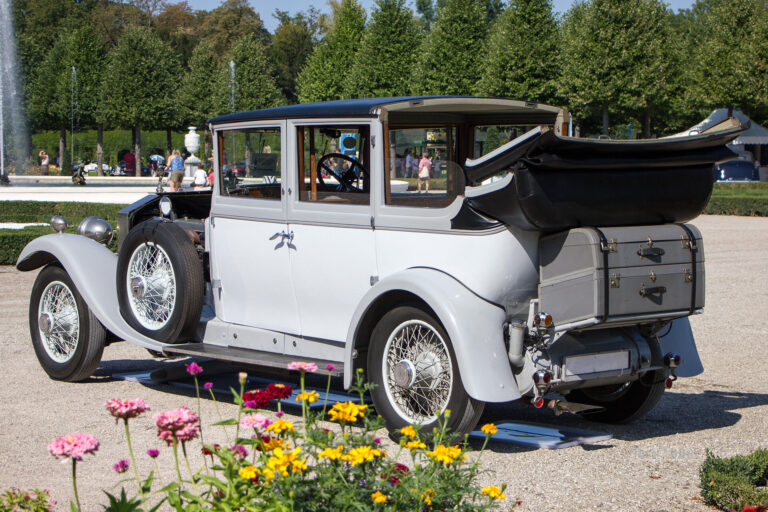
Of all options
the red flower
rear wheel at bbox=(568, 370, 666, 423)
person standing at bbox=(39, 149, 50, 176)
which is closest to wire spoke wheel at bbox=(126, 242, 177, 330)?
rear wheel at bbox=(568, 370, 666, 423)

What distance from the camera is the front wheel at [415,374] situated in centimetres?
499

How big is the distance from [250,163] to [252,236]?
59 centimetres

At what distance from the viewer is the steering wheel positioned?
6.04 m

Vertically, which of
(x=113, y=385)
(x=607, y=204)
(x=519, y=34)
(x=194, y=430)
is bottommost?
(x=113, y=385)

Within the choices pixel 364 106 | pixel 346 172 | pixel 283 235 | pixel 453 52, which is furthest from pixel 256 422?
pixel 453 52

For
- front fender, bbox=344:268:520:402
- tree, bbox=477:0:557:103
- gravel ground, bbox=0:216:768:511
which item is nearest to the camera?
gravel ground, bbox=0:216:768:511

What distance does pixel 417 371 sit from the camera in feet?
17.0

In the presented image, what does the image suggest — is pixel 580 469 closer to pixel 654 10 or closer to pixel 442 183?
pixel 442 183

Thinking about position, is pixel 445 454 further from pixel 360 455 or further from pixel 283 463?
pixel 283 463

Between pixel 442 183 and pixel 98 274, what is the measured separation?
268 centimetres

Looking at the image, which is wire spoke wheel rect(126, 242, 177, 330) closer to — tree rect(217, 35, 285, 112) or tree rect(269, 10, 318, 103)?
tree rect(217, 35, 285, 112)

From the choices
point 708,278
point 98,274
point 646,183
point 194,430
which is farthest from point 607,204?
point 708,278

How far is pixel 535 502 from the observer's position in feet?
14.0

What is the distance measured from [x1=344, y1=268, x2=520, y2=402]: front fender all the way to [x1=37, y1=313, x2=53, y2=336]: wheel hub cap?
3336mm
